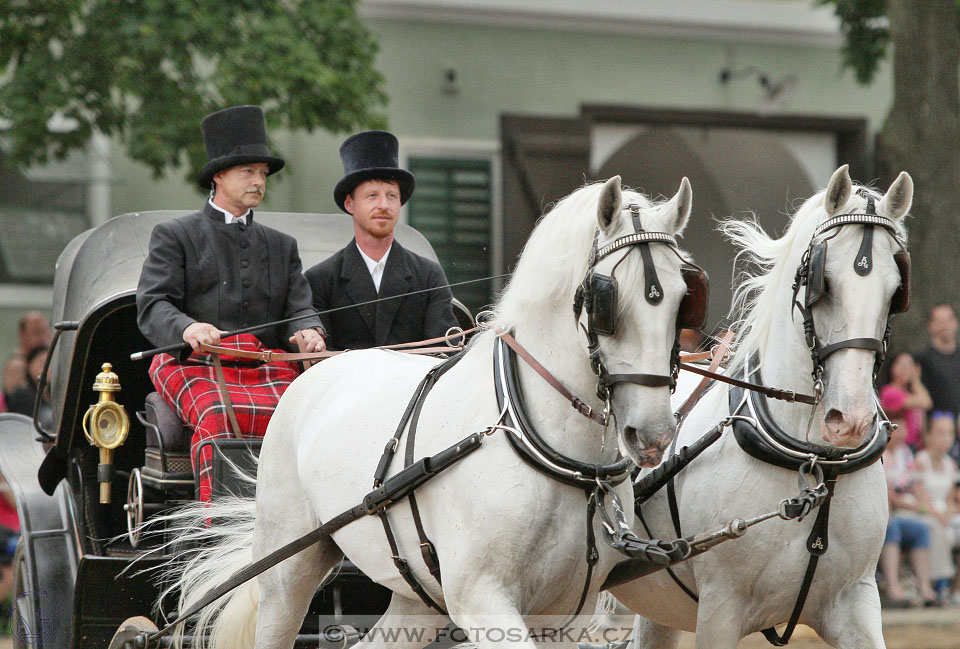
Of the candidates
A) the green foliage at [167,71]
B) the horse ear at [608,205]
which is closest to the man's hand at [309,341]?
the horse ear at [608,205]

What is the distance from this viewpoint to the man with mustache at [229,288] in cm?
412

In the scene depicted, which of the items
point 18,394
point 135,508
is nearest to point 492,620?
point 135,508

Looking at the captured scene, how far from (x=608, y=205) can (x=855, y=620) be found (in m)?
1.33

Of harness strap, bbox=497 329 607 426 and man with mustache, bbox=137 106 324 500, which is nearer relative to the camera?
harness strap, bbox=497 329 607 426

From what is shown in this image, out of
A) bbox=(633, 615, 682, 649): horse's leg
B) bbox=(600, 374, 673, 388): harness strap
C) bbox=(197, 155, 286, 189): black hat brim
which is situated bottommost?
bbox=(633, 615, 682, 649): horse's leg

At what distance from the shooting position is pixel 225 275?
4.31m

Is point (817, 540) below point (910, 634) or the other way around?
the other way around

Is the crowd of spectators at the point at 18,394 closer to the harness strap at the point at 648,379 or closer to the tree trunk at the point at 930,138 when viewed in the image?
the harness strap at the point at 648,379

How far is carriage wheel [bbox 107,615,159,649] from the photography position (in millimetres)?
3881

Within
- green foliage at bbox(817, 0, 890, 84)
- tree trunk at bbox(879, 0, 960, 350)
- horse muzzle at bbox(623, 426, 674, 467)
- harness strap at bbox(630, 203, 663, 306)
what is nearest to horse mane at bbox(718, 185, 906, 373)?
harness strap at bbox(630, 203, 663, 306)

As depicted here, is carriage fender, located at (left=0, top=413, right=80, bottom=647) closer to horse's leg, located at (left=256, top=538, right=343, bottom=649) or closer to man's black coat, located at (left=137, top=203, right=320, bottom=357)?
man's black coat, located at (left=137, top=203, right=320, bottom=357)

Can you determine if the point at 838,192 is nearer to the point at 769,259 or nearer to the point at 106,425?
the point at 769,259

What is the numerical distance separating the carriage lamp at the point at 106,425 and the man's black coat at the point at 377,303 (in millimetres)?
802

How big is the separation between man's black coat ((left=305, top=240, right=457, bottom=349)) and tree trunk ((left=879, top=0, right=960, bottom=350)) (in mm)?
4822
